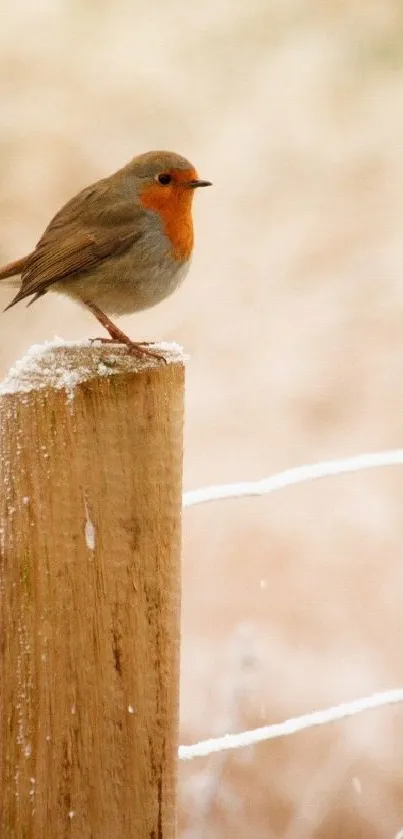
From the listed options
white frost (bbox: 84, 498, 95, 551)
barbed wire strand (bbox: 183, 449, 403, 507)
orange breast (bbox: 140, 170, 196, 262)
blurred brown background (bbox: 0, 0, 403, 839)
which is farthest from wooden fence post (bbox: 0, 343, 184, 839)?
blurred brown background (bbox: 0, 0, 403, 839)

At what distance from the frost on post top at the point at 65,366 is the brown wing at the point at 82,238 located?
0.71m

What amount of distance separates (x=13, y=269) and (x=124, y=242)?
11.7 inches

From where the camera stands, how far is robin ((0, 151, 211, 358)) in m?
2.28

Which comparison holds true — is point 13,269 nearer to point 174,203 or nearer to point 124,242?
point 124,242

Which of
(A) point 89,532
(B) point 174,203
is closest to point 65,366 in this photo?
(A) point 89,532

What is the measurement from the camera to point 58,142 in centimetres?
643

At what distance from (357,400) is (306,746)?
2.32 m

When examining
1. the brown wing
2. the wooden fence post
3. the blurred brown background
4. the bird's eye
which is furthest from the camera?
the blurred brown background

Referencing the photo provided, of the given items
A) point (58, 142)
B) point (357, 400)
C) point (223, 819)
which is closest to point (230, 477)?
point (357, 400)

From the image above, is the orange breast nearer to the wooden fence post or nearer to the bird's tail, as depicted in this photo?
the bird's tail

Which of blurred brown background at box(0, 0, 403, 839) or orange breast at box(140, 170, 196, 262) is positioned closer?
orange breast at box(140, 170, 196, 262)

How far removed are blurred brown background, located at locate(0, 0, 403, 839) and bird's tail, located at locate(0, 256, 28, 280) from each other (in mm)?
2150

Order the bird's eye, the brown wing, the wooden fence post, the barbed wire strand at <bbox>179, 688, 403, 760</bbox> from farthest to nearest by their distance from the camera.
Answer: the bird's eye → the brown wing → the barbed wire strand at <bbox>179, 688, 403, 760</bbox> → the wooden fence post

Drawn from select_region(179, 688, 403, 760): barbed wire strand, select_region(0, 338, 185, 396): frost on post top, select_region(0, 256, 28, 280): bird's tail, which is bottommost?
Answer: select_region(179, 688, 403, 760): barbed wire strand
